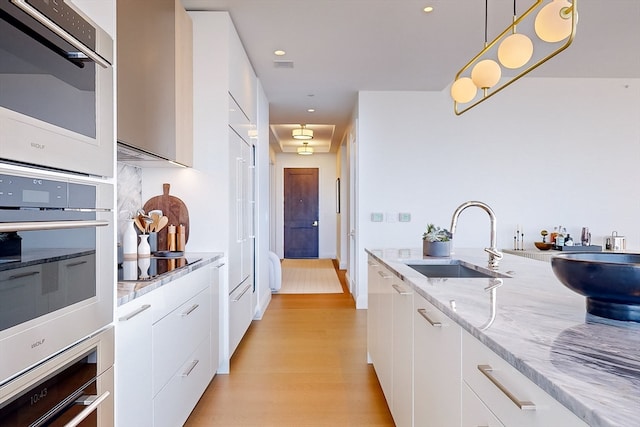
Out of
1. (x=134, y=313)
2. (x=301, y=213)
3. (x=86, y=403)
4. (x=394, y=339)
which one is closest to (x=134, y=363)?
(x=134, y=313)

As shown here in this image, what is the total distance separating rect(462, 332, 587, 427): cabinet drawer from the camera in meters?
0.68

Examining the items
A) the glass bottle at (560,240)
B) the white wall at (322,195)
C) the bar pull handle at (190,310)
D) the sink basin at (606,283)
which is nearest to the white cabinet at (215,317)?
the bar pull handle at (190,310)

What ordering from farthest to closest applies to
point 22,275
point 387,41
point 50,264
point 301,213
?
point 301,213 → point 387,41 → point 50,264 → point 22,275

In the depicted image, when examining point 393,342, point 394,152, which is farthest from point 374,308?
point 394,152

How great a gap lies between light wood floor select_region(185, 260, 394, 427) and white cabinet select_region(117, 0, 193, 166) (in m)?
1.56

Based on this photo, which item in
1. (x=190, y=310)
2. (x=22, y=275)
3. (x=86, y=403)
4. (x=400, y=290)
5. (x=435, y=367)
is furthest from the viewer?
(x=190, y=310)

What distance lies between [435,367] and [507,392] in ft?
1.84

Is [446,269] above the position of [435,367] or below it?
above

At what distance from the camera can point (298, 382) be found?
2727mm

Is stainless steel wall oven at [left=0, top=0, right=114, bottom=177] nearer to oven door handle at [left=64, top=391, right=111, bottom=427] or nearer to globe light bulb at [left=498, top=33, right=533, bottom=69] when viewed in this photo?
oven door handle at [left=64, top=391, right=111, bottom=427]

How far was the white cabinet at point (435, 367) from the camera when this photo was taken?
3.80 ft

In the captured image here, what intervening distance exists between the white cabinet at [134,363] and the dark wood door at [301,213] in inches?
321

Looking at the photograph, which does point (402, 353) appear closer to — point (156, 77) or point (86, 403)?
point (86, 403)

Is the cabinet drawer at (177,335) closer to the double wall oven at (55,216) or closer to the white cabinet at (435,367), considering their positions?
the double wall oven at (55,216)
